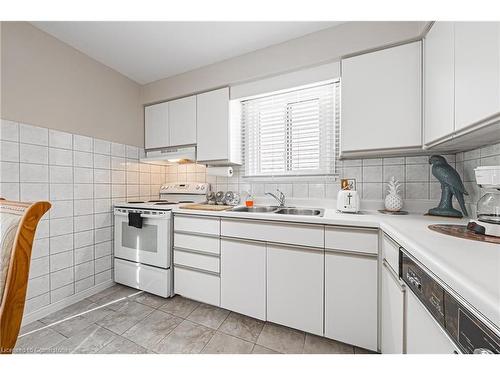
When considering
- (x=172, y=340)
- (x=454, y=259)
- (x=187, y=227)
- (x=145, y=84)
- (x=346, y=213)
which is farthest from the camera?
(x=145, y=84)

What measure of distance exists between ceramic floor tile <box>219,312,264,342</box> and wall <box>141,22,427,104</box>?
213 cm

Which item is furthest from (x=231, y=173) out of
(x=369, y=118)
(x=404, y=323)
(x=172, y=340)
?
(x=404, y=323)

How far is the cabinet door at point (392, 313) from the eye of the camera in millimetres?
902

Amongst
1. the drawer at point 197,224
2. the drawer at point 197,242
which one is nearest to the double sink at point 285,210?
the drawer at point 197,224

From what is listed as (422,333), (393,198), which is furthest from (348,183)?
(422,333)

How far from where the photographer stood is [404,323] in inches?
34.5

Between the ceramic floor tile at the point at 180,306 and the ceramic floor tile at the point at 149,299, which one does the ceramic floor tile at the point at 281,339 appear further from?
the ceramic floor tile at the point at 149,299

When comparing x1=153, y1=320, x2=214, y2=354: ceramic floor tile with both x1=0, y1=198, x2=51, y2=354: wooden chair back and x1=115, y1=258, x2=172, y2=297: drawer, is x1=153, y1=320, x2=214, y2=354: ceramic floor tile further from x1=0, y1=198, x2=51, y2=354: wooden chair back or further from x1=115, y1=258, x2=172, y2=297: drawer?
x1=0, y1=198, x2=51, y2=354: wooden chair back

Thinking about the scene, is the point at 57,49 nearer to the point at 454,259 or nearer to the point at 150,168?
the point at 150,168

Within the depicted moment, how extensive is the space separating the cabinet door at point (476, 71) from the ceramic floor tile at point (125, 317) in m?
2.43

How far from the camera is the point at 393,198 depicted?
1.54 m

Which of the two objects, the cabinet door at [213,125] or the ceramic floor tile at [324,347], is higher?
the cabinet door at [213,125]

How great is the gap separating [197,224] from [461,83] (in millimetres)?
1856

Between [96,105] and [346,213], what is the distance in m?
2.60
